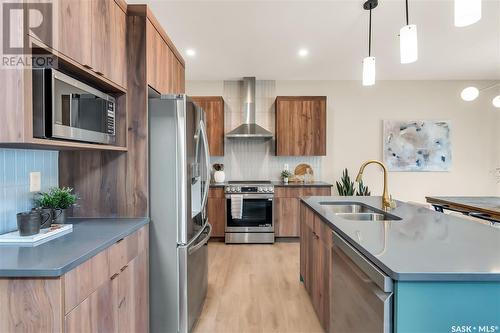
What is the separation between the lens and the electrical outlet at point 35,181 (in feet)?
5.34

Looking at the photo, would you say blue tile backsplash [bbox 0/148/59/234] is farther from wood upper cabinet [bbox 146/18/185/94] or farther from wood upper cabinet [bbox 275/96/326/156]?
wood upper cabinet [bbox 275/96/326/156]

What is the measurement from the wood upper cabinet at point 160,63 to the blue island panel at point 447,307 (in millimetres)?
1848

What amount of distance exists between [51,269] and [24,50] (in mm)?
848

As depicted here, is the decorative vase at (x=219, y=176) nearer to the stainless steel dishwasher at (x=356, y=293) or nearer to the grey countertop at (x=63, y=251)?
the grey countertop at (x=63, y=251)

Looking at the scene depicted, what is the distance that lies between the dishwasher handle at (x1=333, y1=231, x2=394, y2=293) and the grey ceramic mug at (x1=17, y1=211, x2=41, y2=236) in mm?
1528

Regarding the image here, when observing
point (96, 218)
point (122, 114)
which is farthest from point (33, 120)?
point (96, 218)

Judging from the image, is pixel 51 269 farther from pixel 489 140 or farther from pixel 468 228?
pixel 489 140

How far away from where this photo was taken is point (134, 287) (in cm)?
160

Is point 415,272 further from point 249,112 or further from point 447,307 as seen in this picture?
point 249,112

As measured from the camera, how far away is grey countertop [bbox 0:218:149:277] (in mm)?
971

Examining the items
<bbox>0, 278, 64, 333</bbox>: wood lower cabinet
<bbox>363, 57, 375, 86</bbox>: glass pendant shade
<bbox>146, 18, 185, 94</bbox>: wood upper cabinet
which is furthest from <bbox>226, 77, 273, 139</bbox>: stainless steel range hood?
<bbox>0, 278, 64, 333</bbox>: wood lower cabinet

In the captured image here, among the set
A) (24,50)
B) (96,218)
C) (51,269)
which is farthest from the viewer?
(96,218)

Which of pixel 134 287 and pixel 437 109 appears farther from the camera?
pixel 437 109

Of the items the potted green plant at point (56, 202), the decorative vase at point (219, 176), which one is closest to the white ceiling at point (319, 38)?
the decorative vase at point (219, 176)
